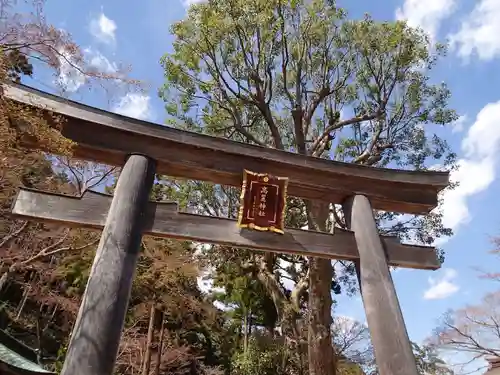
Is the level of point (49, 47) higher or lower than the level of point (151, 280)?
higher

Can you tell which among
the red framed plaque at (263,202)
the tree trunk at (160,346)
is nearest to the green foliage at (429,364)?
the tree trunk at (160,346)

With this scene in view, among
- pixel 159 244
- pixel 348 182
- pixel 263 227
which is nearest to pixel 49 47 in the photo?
pixel 263 227

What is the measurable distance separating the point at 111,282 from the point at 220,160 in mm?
2110

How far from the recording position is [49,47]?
13.8 feet

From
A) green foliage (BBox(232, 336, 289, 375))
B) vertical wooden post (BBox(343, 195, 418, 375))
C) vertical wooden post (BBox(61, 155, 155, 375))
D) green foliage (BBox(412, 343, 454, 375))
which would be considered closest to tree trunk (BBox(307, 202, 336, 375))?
vertical wooden post (BBox(343, 195, 418, 375))

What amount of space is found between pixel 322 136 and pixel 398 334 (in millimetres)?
6698

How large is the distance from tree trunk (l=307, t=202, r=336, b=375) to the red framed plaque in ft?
12.2

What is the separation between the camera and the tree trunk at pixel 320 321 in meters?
7.77

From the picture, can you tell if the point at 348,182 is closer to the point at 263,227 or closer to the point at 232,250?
the point at 263,227

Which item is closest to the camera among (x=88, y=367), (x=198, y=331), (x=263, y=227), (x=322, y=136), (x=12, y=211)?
(x=88, y=367)

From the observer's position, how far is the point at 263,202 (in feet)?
16.8

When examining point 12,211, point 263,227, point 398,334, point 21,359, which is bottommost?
point 21,359

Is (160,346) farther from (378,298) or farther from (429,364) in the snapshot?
(429,364)

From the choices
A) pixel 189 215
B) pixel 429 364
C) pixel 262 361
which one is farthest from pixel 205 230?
pixel 429 364
